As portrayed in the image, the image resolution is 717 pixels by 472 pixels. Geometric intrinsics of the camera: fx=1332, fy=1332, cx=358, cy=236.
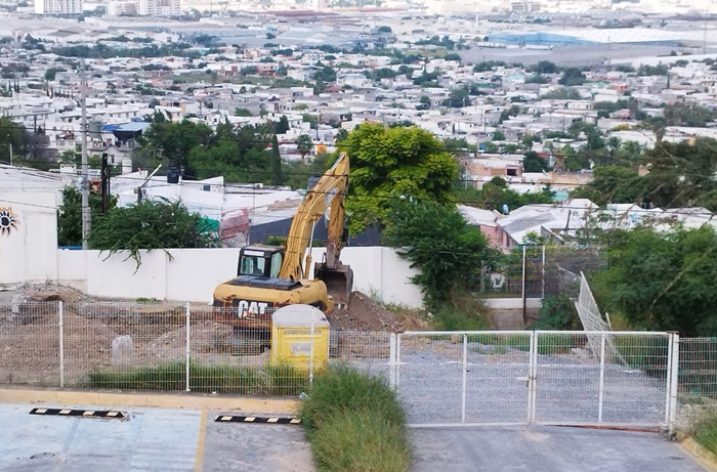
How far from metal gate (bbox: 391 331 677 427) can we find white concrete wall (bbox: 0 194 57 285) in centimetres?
1085

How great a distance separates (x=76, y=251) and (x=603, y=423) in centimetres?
1213

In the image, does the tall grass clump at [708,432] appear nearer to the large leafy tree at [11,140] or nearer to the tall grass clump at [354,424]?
the tall grass clump at [354,424]

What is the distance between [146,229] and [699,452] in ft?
41.2

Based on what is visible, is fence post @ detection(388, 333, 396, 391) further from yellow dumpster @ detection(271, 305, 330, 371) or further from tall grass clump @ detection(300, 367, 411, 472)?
yellow dumpster @ detection(271, 305, 330, 371)

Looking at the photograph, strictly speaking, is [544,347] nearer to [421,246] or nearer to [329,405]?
[329,405]

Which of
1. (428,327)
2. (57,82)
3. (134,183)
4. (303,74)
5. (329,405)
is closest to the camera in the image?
(329,405)

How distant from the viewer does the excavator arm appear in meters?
18.1

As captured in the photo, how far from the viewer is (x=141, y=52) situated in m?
157

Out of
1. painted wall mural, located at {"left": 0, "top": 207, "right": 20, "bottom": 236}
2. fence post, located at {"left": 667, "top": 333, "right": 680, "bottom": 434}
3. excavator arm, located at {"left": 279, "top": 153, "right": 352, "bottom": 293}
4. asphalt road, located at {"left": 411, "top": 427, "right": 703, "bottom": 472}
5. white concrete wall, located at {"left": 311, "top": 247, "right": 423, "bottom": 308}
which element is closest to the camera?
asphalt road, located at {"left": 411, "top": 427, "right": 703, "bottom": 472}

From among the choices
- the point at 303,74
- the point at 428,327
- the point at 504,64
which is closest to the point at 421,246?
the point at 428,327

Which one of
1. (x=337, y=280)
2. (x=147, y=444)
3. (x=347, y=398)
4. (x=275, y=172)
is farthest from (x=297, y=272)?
(x=275, y=172)

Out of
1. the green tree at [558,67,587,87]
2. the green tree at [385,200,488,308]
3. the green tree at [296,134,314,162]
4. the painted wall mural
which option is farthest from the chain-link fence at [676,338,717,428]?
the green tree at [558,67,587,87]

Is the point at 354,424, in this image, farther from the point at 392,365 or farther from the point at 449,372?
the point at 449,372

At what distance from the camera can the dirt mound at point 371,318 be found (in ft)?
63.6
